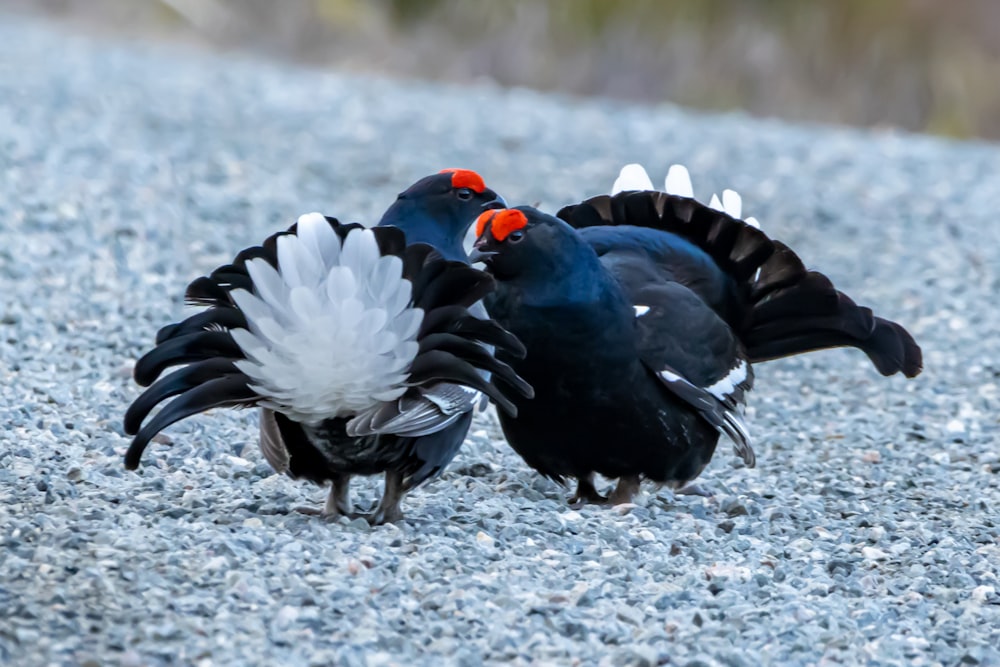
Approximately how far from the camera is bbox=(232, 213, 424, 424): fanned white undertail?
4.40 m

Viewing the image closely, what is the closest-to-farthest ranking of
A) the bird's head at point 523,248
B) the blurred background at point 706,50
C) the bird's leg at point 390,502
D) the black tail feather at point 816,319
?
the bird's leg at point 390,502 → the bird's head at point 523,248 → the black tail feather at point 816,319 → the blurred background at point 706,50

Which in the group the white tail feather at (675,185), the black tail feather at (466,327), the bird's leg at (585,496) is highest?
the white tail feather at (675,185)

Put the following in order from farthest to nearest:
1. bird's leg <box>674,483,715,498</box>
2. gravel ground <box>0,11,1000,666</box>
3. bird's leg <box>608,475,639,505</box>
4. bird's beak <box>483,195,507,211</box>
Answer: bird's leg <box>674,483,715,498</box>, bird's leg <box>608,475,639,505</box>, bird's beak <box>483,195,507,211</box>, gravel ground <box>0,11,1000,666</box>

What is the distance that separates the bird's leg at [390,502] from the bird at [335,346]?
145 mm

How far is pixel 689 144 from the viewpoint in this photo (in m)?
14.4

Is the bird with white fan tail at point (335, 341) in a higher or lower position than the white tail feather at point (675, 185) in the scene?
lower

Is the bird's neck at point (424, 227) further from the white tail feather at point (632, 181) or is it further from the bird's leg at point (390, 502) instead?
the white tail feather at point (632, 181)

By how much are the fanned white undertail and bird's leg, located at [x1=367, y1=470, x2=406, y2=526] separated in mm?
499

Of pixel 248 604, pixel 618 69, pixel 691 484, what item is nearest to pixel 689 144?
pixel 618 69

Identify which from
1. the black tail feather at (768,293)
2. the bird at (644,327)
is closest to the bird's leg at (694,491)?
the bird at (644,327)

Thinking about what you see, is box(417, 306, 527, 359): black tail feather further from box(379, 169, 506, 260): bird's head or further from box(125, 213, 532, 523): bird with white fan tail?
box(379, 169, 506, 260): bird's head

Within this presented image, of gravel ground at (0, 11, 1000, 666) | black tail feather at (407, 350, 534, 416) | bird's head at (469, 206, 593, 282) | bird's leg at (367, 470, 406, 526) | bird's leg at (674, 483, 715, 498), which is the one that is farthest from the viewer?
bird's leg at (674, 483, 715, 498)

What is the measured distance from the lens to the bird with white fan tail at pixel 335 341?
4422mm

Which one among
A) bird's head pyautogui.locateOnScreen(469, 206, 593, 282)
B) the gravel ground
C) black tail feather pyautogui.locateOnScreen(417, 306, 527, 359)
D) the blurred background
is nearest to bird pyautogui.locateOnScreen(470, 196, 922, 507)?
bird's head pyautogui.locateOnScreen(469, 206, 593, 282)
